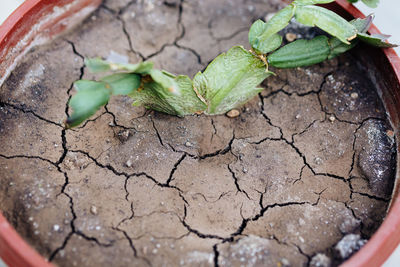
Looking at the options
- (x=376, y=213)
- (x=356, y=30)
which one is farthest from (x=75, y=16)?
(x=376, y=213)

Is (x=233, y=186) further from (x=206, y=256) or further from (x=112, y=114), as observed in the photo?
(x=112, y=114)

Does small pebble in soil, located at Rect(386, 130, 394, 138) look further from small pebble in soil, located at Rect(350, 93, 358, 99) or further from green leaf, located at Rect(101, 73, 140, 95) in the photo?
green leaf, located at Rect(101, 73, 140, 95)

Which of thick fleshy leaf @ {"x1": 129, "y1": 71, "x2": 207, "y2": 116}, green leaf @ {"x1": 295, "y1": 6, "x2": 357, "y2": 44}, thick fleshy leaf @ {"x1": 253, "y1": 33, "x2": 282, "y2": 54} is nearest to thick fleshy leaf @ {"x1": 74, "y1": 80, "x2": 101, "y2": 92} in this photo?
thick fleshy leaf @ {"x1": 129, "y1": 71, "x2": 207, "y2": 116}

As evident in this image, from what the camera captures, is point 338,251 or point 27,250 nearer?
point 27,250

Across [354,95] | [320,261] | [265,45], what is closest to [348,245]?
[320,261]

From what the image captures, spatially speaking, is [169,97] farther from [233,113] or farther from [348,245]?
[348,245]
